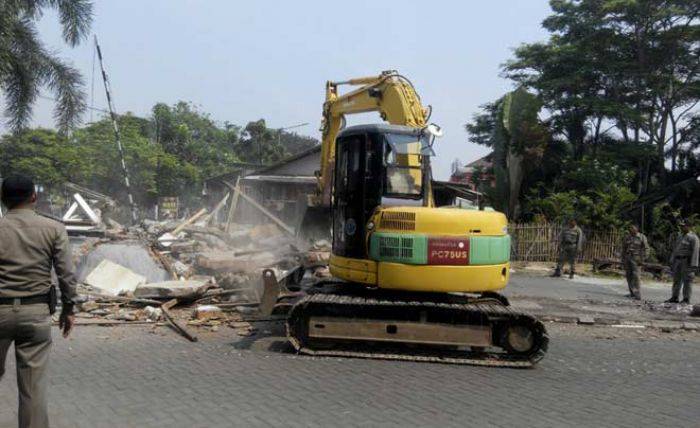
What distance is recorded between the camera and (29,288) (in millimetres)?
4066

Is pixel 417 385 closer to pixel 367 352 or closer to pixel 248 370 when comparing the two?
pixel 367 352

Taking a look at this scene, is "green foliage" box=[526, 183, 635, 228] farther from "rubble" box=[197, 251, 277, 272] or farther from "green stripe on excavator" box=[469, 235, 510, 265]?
"green stripe on excavator" box=[469, 235, 510, 265]

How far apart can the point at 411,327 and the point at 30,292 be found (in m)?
4.28

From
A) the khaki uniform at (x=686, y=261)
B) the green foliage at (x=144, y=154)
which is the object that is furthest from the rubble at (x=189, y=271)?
the green foliage at (x=144, y=154)

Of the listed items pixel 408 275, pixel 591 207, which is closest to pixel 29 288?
pixel 408 275

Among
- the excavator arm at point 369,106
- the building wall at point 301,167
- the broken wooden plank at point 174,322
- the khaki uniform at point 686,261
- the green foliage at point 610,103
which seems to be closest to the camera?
the broken wooden plank at point 174,322

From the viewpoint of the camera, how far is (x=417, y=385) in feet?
19.6

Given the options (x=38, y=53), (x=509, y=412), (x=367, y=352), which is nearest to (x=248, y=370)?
(x=367, y=352)

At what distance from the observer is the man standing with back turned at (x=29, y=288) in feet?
12.9

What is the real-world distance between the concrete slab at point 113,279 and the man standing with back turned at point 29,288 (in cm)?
682

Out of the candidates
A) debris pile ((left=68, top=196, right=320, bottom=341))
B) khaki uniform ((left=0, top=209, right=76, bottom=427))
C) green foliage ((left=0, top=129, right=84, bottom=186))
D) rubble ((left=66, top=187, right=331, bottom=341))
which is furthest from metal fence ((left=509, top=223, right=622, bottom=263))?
green foliage ((left=0, top=129, right=84, bottom=186))

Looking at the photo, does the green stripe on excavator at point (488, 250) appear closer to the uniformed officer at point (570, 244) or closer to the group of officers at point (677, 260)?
the group of officers at point (677, 260)

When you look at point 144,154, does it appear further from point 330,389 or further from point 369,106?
point 330,389

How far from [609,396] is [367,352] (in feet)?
8.84
